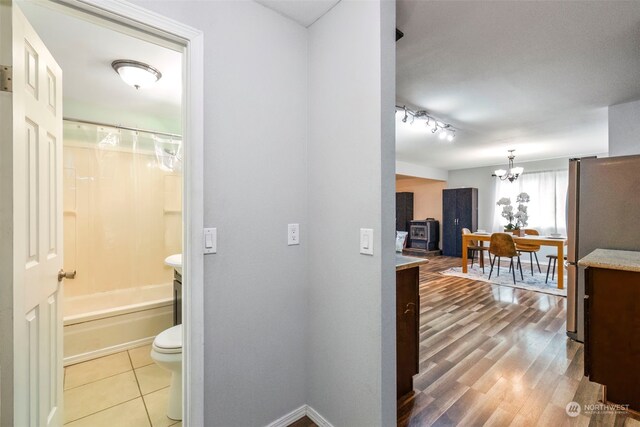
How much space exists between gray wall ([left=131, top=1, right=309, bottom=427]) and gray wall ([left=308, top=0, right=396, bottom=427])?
10 centimetres

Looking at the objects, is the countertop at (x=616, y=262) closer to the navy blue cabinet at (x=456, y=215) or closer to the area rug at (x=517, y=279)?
the area rug at (x=517, y=279)

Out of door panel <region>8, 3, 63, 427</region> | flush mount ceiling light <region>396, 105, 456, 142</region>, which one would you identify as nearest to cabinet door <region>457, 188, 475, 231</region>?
flush mount ceiling light <region>396, 105, 456, 142</region>

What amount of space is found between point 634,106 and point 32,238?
526 centimetres

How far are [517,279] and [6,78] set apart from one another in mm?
6564

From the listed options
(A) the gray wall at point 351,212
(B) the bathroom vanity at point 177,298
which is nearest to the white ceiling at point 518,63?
(A) the gray wall at point 351,212

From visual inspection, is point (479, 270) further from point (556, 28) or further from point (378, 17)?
point (378, 17)

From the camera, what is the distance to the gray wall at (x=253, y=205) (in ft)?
4.48

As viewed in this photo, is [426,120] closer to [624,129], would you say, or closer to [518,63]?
[518,63]

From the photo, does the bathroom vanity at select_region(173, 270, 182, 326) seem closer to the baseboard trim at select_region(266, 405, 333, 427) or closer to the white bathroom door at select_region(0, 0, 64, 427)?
the white bathroom door at select_region(0, 0, 64, 427)

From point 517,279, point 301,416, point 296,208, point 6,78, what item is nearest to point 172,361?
point 301,416

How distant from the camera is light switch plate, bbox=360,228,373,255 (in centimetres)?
135

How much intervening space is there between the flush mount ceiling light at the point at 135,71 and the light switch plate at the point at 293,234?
67.4 inches

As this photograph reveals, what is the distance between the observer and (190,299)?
1289 millimetres

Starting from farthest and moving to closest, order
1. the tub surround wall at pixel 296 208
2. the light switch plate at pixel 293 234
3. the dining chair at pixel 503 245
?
the dining chair at pixel 503 245 → the light switch plate at pixel 293 234 → the tub surround wall at pixel 296 208
